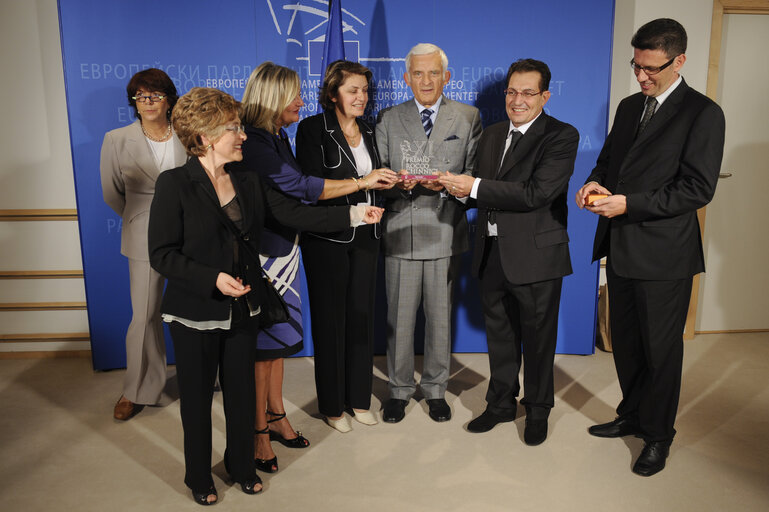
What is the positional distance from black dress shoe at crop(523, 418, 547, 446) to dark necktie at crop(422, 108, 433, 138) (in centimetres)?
162

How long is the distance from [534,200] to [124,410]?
2534mm

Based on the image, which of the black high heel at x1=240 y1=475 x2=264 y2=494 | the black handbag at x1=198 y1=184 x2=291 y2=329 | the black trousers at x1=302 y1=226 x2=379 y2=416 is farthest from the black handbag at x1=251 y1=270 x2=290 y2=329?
the black high heel at x1=240 y1=475 x2=264 y2=494

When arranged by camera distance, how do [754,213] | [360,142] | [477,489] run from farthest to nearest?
[754,213], [360,142], [477,489]

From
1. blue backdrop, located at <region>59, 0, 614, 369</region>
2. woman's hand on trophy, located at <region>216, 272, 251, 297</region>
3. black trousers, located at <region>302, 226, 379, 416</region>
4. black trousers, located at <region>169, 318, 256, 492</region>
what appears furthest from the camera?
blue backdrop, located at <region>59, 0, 614, 369</region>

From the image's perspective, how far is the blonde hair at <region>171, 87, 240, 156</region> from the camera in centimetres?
238

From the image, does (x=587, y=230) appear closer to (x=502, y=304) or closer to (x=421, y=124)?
(x=502, y=304)

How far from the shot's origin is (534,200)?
3.04m

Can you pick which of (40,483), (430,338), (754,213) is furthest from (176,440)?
(754,213)

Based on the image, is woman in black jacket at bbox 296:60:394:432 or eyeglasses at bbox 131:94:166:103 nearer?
woman in black jacket at bbox 296:60:394:432

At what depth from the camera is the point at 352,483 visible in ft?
9.53

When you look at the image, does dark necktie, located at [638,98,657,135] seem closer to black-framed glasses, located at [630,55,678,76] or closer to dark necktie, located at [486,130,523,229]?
black-framed glasses, located at [630,55,678,76]

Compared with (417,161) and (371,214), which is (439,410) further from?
(417,161)

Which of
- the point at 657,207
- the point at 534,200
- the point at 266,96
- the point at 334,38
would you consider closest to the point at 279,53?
the point at 334,38

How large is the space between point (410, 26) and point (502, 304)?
79.0 inches
